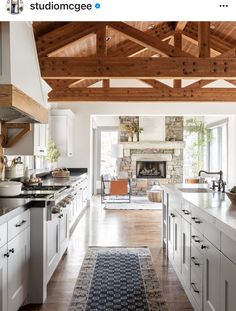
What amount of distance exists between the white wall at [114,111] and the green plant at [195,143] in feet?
8.40

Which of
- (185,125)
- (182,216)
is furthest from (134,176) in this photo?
(182,216)

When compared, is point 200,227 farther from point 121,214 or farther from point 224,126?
point 224,126

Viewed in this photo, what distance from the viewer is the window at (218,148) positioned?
31.0ft

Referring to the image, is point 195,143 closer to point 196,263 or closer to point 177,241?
point 177,241

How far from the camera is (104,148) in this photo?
1163 cm

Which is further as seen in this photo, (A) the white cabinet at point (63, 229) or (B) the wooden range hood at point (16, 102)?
(A) the white cabinet at point (63, 229)

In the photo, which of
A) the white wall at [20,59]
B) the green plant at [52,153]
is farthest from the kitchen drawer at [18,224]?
the green plant at [52,153]

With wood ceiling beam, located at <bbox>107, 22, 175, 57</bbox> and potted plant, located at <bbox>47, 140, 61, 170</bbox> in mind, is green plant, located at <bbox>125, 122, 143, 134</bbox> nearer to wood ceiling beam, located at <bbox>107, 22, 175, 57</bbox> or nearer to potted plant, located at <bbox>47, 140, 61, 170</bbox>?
wood ceiling beam, located at <bbox>107, 22, 175, 57</bbox>

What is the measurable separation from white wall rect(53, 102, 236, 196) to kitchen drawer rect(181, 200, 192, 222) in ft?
18.9

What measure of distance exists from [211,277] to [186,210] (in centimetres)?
82

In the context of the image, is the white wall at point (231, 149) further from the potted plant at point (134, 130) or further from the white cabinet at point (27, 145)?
the white cabinet at point (27, 145)

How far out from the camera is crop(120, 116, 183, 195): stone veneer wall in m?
11.2

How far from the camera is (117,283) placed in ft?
10.8
